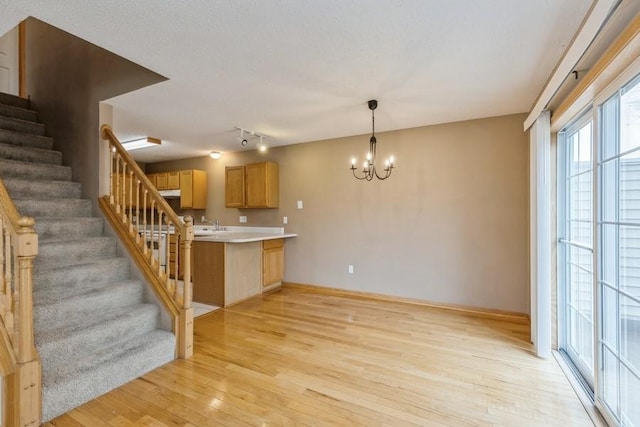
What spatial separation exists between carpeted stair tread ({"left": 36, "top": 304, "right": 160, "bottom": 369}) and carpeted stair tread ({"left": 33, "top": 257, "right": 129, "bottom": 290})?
0.33 meters

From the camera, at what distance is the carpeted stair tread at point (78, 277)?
7.38 ft

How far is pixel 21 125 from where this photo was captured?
333 cm

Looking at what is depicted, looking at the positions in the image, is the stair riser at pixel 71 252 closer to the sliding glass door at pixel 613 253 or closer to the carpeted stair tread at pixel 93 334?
the carpeted stair tread at pixel 93 334

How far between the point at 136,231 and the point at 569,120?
3.95 metres

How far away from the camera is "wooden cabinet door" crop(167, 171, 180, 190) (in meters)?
5.66

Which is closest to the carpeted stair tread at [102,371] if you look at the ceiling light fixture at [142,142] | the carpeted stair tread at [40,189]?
the carpeted stair tread at [40,189]

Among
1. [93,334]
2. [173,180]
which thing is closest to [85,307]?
[93,334]

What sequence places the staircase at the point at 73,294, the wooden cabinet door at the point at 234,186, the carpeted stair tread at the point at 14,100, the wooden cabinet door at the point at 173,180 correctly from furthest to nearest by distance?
the wooden cabinet door at the point at 173,180
the wooden cabinet door at the point at 234,186
the carpeted stair tread at the point at 14,100
the staircase at the point at 73,294

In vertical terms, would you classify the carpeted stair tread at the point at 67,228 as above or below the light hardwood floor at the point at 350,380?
above

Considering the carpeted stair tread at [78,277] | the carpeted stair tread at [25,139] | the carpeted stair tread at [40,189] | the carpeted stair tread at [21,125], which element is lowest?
the carpeted stair tread at [78,277]

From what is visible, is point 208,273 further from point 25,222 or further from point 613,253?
point 613,253

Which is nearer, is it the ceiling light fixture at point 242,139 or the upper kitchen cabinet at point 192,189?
the ceiling light fixture at point 242,139

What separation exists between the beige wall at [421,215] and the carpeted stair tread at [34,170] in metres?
2.75

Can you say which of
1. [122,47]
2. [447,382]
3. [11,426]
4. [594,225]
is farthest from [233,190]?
[594,225]
